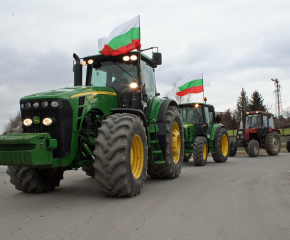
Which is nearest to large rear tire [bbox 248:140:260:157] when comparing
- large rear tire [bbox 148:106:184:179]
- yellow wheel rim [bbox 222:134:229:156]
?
yellow wheel rim [bbox 222:134:229:156]

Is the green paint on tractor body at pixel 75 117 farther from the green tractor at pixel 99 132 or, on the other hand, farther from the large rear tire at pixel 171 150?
the large rear tire at pixel 171 150

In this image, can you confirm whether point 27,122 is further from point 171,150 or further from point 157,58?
point 171,150

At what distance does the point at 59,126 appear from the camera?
5.12 m

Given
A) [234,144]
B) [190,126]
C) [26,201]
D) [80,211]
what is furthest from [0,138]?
[234,144]

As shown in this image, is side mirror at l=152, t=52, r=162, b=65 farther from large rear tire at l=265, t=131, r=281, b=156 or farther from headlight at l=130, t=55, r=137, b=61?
large rear tire at l=265, t=131, r=281, b=156

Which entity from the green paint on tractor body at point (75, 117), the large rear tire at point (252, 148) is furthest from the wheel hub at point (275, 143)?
the green paint on tractor body at point (75, 117)

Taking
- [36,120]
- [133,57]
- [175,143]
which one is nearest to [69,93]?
[36,120]

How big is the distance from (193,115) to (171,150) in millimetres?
5971

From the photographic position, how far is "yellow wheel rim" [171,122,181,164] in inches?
309

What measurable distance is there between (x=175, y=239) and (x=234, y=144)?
47.5 ft

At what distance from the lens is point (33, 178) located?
18.5 feet

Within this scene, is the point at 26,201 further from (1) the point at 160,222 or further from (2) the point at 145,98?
(2) the point at 145,98

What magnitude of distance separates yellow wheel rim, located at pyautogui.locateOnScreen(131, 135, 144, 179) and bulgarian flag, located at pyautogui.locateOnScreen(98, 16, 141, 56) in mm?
1943

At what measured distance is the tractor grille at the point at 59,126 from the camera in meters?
5.11
